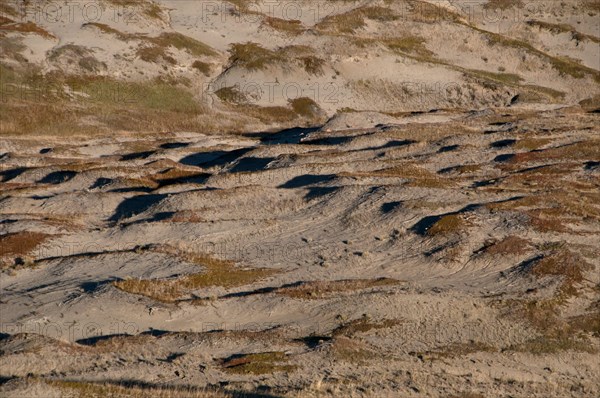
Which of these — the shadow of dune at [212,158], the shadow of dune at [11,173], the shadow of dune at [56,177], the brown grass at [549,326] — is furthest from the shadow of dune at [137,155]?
the brown grass at [549,326]

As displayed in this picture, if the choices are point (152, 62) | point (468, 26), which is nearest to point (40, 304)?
point (152, 62)

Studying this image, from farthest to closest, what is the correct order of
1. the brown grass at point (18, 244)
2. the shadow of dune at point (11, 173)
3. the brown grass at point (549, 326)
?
the shadow of dune at point (11, 173) < the brown grass at point (18, 244) < the brown grass at point (549, 326)

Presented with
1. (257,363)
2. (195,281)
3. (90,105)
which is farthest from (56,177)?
(257,363)

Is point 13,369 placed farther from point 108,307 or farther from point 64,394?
point 108,307

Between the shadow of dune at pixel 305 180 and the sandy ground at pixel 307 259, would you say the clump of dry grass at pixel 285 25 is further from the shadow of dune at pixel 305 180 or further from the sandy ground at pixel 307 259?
the shadow of dune at pixel 305 180

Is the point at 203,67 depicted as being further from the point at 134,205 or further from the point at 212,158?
the point at 134,205

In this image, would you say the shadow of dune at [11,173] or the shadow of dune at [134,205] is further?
the shadow of dune at [11,173]

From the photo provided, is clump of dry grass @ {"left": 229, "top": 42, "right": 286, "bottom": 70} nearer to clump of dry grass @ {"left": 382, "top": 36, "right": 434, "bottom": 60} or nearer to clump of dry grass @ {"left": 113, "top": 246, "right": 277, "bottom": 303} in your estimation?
clump of dry grass @ {"left": 382, "top": 36, "right": 434, "bottom": 60}

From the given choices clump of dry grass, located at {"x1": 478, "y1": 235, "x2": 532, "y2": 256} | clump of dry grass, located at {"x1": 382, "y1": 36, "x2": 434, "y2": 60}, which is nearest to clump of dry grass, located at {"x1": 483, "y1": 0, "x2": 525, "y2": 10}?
clump of dry grass, located at {"x1": 382, "y1": 36, "x2": 434, "y2": 60}
